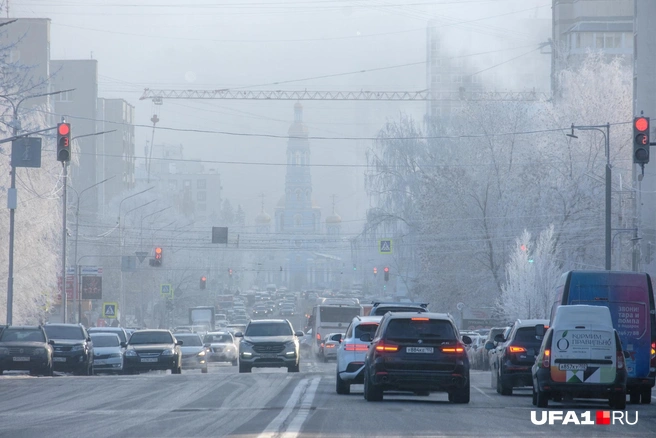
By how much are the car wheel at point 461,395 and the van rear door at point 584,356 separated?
192 cm

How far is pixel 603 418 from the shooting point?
16.9 meters

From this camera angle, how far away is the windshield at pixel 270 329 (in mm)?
37031

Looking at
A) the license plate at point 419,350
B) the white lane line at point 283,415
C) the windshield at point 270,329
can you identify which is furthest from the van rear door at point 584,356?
the windshield at point 270,329

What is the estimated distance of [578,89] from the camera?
62781 mm

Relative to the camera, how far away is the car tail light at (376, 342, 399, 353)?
19.3m

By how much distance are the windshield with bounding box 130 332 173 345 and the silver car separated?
105 centimetres

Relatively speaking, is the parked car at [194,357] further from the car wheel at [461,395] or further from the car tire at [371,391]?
the car wheel at [461,395]

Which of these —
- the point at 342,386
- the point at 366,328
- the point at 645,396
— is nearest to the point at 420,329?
the point at 342,386

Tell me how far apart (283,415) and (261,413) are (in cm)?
61

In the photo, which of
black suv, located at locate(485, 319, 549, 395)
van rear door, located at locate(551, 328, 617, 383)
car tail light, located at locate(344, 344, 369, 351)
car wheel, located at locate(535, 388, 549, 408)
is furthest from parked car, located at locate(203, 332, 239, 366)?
van rear door, located at locate(551, 328, 617, 383)

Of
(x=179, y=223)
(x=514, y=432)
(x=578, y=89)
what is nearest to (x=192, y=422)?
(x=514, y=432)

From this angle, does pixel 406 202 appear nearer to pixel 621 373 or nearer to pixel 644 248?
pixel 644 248

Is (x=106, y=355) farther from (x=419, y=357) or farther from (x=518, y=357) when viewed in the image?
(x=419, y=357)

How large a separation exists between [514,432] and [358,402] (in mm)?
5783
